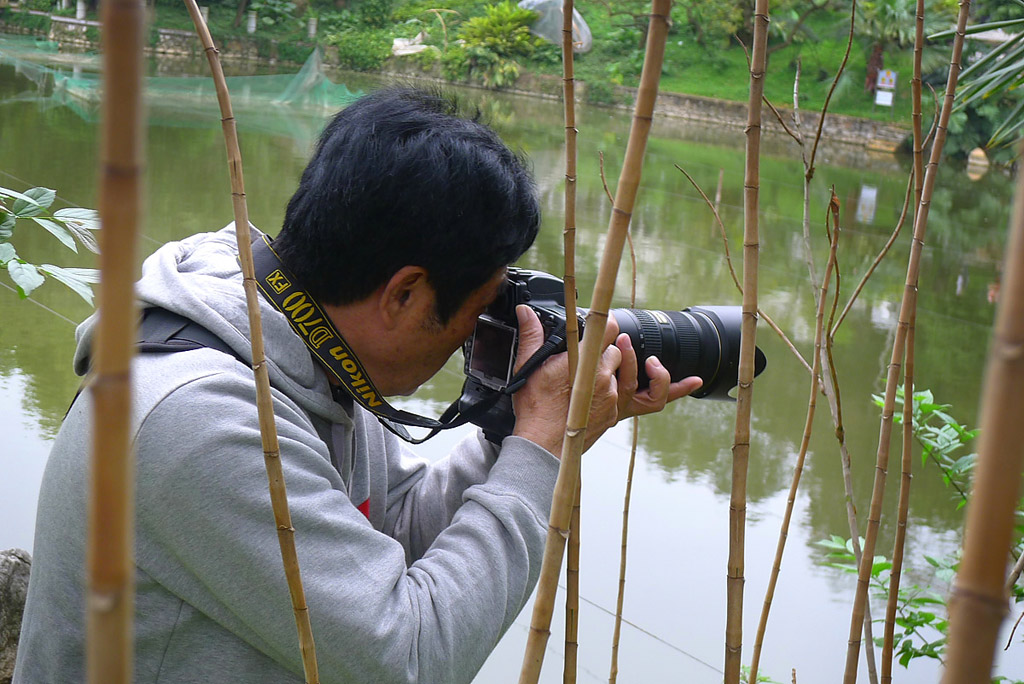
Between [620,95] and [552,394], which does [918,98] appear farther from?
[620,95]

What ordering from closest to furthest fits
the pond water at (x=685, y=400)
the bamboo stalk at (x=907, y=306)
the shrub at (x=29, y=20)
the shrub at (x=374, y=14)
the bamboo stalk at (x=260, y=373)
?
the bamboo stalk at (x=260, y=373)
the bamboo stalk at (x=907, y=306)
the pond water at (x=685, y=400)
the shrub at (x=29, y=20)
the shrub at (x=374, y=14)

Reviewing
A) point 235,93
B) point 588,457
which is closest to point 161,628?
point 588,457

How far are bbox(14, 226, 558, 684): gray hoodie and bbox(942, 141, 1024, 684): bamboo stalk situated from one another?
58cm

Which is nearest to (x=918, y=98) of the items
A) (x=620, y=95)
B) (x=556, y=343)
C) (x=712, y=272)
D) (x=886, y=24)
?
(x=556, y=343)

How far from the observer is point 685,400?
10.7 feet

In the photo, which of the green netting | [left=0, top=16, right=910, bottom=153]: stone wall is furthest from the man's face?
[left=0, top=16, right=910, bottom=153]: stone wall

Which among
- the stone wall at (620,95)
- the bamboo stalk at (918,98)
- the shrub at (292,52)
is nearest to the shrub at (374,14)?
the stone wall at (620,95)

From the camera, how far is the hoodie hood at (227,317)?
0.79m

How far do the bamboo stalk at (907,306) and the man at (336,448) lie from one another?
0.26 m

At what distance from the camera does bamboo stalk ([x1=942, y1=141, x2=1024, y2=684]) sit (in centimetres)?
17

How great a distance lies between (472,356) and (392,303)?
13 cm

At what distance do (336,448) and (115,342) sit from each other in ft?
2.41

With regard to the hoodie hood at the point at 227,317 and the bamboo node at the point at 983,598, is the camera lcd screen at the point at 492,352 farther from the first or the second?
the bamboo node at the point at 983,598

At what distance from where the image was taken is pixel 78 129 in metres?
6.20
